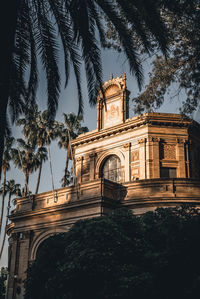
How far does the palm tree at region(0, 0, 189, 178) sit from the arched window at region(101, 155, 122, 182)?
19261 millimetres

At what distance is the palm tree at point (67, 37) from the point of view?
32.8 ft

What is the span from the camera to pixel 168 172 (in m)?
28.5

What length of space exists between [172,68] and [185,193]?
977 cm

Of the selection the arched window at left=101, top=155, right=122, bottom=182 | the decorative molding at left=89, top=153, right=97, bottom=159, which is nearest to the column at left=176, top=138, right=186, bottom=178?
the arched window at left=101, top=155, right=122, bottom=182

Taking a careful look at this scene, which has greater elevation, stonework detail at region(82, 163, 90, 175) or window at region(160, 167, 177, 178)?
stonework detail at region(82, 163, 90, 175)

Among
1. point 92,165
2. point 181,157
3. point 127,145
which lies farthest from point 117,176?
point 181,157

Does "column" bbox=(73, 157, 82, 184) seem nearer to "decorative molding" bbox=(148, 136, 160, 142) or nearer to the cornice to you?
the cornice

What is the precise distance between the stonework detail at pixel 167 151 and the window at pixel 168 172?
2.84ft

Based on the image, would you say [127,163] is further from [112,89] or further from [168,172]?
A: [112,89]

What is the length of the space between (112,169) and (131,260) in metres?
17.6

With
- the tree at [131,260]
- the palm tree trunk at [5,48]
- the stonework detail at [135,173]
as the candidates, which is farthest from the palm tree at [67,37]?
the stonework detail at [135,173]

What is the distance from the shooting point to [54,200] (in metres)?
26.0

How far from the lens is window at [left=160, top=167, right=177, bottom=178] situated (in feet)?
92.8

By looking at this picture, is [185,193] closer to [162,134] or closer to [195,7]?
[162,134]
